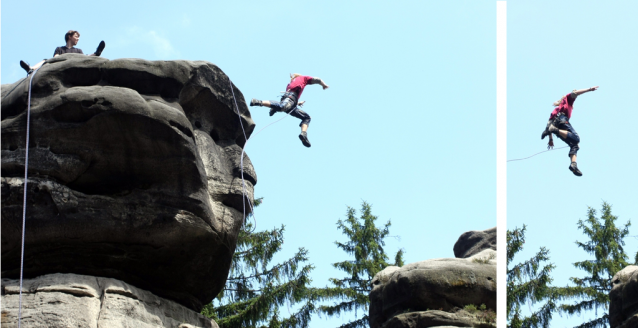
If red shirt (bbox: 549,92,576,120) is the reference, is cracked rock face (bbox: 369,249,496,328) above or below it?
below

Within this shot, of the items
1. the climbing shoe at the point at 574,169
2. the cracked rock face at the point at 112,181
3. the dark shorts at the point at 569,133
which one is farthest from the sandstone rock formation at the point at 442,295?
the cracked rock face at the point at 112,181

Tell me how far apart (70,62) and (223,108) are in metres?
2.64

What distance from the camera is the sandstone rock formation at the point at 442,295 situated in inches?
669

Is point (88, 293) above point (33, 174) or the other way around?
the other way around

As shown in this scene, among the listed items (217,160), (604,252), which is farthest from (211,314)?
(604,252)

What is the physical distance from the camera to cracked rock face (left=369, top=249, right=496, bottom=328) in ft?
55.8

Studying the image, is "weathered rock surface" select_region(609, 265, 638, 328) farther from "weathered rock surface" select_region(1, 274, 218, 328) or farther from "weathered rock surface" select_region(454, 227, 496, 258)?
"weathered rock surface" select_region(1, 274, 218, 328)

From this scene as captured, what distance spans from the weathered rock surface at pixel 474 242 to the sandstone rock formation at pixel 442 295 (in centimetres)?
359

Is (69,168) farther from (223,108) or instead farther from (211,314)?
(211,314)

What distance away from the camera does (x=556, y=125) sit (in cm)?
1507

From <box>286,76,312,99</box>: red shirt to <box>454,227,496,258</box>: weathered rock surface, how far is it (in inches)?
372

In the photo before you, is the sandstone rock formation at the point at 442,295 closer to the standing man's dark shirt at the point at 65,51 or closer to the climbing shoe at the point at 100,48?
the climbing shoe at the point at 100,48

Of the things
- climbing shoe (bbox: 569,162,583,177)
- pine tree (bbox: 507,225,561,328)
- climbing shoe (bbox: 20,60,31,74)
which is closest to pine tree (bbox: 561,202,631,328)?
pine tree (bbox: 507,225,561,328)

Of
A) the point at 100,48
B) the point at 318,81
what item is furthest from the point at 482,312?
the point at 100,48
